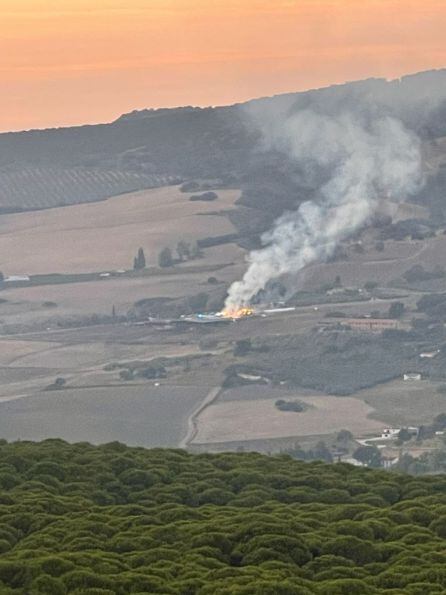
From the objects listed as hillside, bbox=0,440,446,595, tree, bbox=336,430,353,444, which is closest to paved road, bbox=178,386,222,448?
tree, bbox=336,430,353,444

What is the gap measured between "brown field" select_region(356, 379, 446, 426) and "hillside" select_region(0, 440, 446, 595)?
73012mm

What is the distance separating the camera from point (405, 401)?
136m

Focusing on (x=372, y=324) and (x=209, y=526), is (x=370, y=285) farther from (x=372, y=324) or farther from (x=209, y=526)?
(x=209, y=526)

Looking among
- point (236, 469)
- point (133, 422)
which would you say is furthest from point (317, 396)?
point (236, 469)

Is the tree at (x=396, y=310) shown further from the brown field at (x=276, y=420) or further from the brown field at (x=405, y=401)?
the brown field at (x=276, y=420)

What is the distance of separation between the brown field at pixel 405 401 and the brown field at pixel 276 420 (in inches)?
37.6

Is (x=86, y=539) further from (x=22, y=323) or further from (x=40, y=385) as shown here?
(x=22, y=323)

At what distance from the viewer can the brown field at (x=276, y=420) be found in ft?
399

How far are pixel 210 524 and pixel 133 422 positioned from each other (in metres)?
85.4

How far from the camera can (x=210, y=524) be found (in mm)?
43219

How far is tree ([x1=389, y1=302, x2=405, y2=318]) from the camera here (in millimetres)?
177000

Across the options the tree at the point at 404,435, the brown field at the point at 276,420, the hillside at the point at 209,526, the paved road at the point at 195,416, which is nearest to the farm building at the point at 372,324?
the paved road at the point at 195,416

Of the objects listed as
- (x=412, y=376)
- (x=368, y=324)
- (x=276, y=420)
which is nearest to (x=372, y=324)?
(x=368, y=324)

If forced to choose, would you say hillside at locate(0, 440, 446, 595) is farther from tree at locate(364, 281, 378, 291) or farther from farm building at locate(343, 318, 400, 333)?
tree at locate(364, 281, 378, 291)
